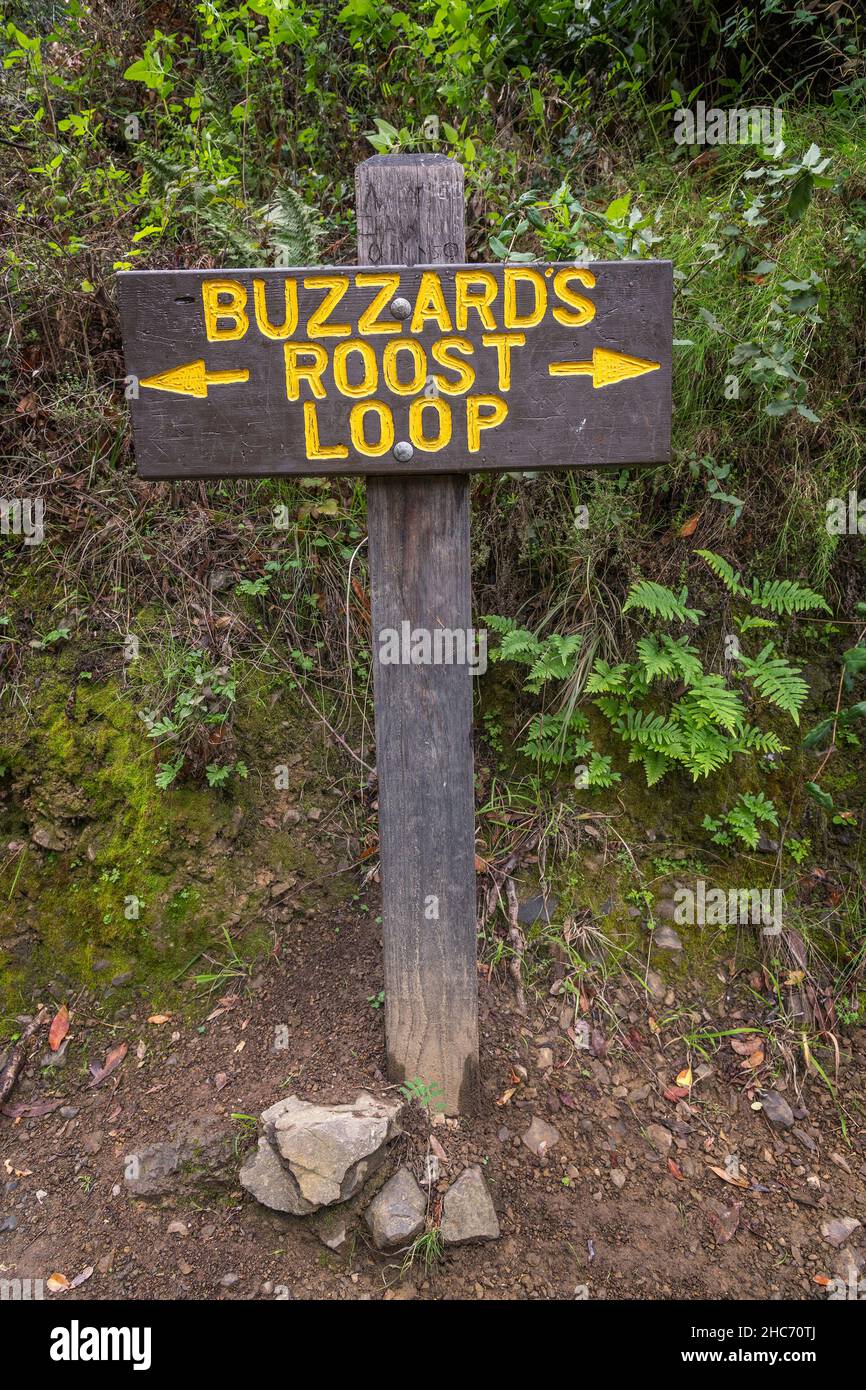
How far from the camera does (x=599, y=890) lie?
311 cm

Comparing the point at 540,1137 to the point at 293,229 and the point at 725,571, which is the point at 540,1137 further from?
the point at 293,229

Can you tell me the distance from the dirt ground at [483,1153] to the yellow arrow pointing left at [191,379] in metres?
2.07

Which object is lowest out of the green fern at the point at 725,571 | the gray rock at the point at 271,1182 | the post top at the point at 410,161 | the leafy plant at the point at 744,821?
the gray rock at the point at 271,1182

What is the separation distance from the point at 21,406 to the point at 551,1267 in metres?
3.97

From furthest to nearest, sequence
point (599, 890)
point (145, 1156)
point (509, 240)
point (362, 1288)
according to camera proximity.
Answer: point (599, 890), point (509, 240), point (145, 1156), point (362, 1288)

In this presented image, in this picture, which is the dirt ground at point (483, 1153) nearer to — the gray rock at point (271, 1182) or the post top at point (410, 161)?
the gray rock at point (271, 1182)

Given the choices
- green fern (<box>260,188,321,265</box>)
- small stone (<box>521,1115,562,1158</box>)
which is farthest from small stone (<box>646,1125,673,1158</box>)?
green fern (<box>260,188,321,265</box>)

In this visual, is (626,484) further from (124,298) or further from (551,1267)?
(551,1267)

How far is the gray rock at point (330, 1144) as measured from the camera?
7.49 ft

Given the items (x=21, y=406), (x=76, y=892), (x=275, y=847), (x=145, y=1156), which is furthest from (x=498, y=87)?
(x=145, y=1156)

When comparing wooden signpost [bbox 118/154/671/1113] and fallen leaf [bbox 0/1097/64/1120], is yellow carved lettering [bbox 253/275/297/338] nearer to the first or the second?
wooden signpost [bbox 118/154/671/1113]

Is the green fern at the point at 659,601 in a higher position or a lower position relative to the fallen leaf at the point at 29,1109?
higher

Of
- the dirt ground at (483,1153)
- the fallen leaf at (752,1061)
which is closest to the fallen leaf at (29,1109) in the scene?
the dirt ground at (483,1153)

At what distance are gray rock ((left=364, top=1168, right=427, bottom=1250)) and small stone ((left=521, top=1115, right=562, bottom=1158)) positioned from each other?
415mm
